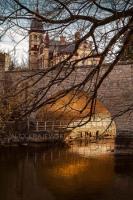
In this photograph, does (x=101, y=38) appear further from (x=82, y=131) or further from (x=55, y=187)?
(x=82, y=131)

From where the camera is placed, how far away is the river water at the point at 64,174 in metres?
8.74

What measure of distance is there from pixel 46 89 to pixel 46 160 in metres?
10.4

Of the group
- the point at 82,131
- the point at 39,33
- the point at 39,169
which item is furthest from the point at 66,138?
the point at 39,33

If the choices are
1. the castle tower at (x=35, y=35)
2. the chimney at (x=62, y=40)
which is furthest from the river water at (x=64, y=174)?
the chimney at (x=62, y=40)

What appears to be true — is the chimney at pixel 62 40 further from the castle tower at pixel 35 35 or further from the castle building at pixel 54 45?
the castle tower at pixel 35 35

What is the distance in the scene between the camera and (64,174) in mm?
10969

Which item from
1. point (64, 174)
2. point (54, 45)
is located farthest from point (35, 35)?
point (64, 174)

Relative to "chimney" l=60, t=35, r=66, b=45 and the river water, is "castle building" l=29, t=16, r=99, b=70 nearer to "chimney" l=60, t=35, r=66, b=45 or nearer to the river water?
"chimney" l=60, t=35, r=66, b=45

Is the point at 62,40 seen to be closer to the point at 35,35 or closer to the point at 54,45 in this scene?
the point at 54,45

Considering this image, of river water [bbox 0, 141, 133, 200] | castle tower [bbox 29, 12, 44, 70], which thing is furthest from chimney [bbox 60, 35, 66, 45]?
river water [bbox 0, 141, 133, 200]

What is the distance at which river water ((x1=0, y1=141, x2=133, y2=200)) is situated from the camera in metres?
8.74

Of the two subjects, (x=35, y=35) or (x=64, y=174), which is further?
(x=64, y=174)

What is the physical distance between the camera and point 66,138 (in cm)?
1767

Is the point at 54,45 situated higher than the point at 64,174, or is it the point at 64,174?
the point at 54,45
